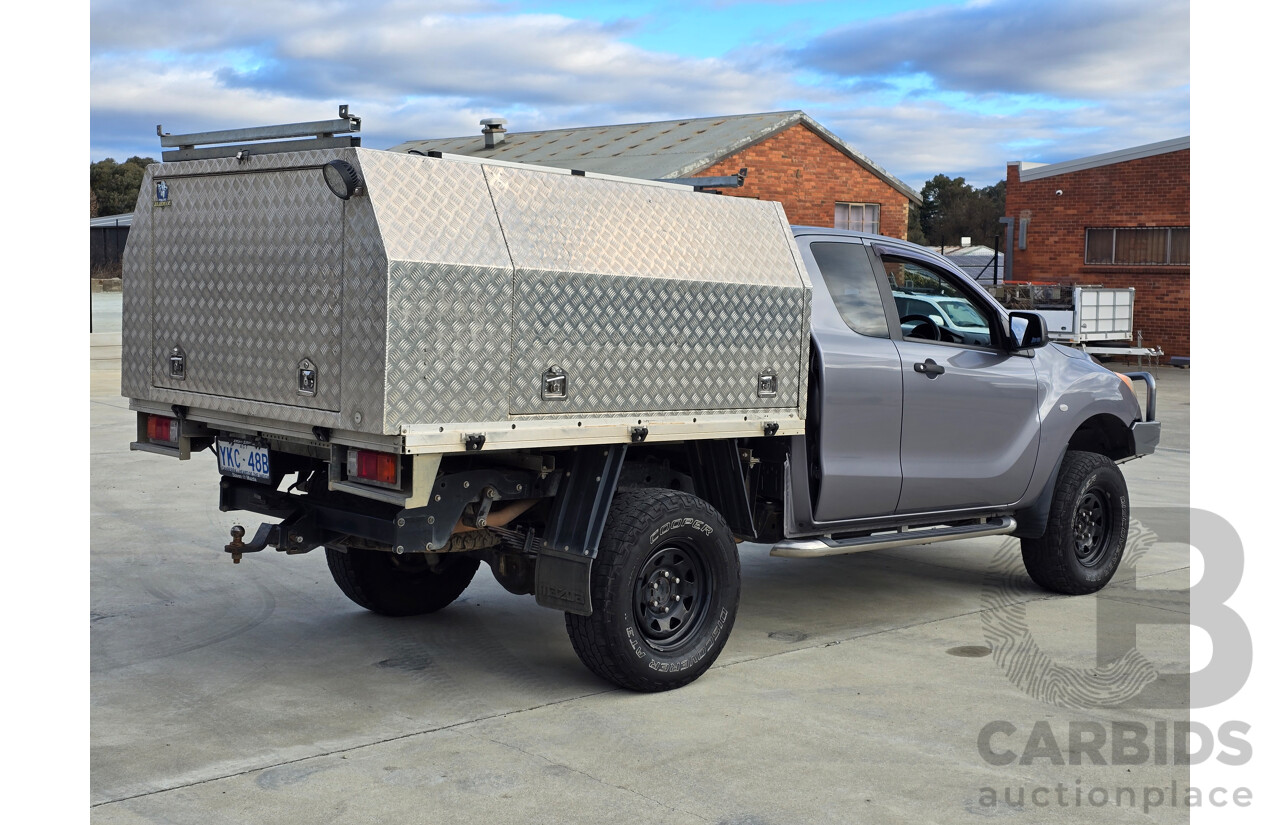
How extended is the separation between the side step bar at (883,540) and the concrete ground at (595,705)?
47cm

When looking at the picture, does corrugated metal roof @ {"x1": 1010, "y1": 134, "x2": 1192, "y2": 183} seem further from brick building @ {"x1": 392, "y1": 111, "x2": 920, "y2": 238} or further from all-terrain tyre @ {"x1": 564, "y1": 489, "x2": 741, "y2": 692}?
all-terrain tyre @ {"x1": 564, "y1": 489, "x2": 741, "y2": 692}

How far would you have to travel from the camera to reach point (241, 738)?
505cm

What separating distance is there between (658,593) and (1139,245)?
93.2ft

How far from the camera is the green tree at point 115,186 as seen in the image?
47312 mm

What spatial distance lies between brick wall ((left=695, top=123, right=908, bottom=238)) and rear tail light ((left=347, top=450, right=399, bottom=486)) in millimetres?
22644

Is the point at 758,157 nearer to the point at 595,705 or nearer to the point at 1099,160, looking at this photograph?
the point at 1099,160

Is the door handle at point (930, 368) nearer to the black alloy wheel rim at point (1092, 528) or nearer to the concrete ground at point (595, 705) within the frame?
the concrete ground at point (595, 705)

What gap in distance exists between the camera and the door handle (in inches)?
268

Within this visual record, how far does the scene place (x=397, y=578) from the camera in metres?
6.89

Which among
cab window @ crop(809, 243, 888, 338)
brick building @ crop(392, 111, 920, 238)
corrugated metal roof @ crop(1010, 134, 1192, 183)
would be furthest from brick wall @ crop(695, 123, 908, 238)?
cab window @ crop(809, 243, 888, 338)

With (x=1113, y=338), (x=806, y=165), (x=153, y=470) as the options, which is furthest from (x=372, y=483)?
(x=1113, y=338)

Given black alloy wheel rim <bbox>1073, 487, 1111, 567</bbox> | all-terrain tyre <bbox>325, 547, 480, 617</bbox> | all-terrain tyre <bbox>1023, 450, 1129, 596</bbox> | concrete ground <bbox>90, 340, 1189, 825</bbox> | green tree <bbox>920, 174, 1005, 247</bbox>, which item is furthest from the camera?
green tree <bbox>920, 174, 1005, 247</bbox>

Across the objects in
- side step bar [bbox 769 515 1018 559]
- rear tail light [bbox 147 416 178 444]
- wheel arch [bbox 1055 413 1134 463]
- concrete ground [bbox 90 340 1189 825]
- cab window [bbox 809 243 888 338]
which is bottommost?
concrete ground [bbox 90 340 1189 825]

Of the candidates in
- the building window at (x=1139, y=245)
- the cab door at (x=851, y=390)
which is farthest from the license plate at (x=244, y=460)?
the building window at (x=1139, y=245)
